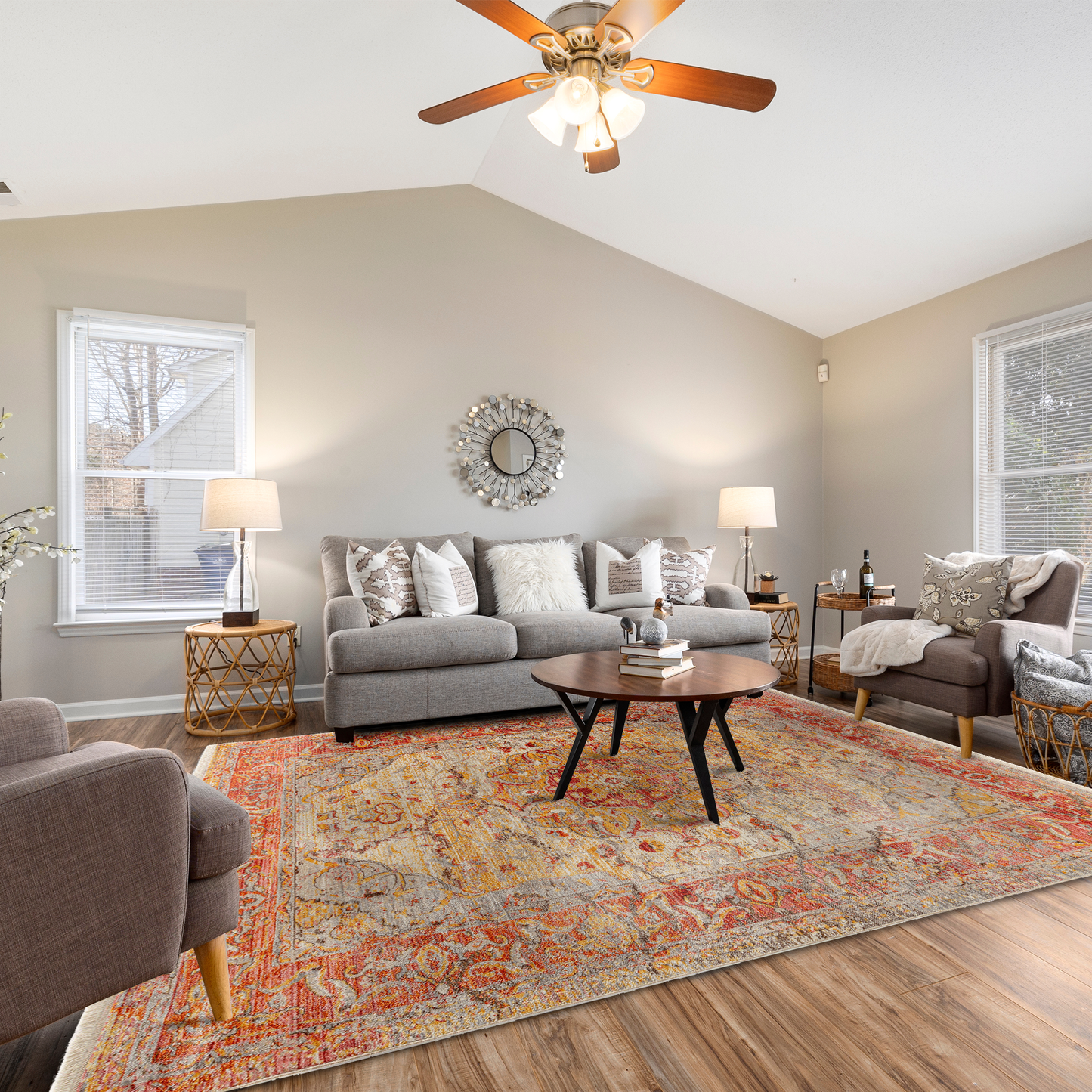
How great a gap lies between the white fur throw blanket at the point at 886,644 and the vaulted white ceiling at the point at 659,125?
220 centimetres

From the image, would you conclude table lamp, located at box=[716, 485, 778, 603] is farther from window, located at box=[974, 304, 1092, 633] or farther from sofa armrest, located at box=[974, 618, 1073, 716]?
sofa armrest, located at box=[974, 618, 1073, 716]

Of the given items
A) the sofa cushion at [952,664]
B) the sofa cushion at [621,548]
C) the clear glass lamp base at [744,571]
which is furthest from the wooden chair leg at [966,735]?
the clear glass lamp base at [744,571]

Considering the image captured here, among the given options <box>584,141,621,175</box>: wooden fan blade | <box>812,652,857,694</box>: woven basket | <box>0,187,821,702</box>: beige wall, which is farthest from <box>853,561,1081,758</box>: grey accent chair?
<box>584,141,621,175</box>: wooden fan blade

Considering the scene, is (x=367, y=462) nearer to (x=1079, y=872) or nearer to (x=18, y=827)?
(x=18, y=827)

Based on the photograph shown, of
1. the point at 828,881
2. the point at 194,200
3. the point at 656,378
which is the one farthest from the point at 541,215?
the point at 828,881

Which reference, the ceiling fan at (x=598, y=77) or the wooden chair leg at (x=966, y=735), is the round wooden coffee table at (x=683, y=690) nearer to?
the wooden chair leg at (x=966, y=735)

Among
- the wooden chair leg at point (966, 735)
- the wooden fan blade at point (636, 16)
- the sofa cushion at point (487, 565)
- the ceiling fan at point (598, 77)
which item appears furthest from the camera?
the sofa cushion at point (487, 565)

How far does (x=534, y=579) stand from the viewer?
4145 millimetres

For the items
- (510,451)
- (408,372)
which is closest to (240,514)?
(408,372)

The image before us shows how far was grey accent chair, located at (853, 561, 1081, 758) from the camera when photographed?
303 centimetres

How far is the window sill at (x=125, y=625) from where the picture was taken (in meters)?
3.79

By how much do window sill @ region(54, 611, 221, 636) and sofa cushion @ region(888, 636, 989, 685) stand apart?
3820 millimetres

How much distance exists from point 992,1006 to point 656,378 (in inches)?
168

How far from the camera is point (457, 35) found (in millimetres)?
3045
